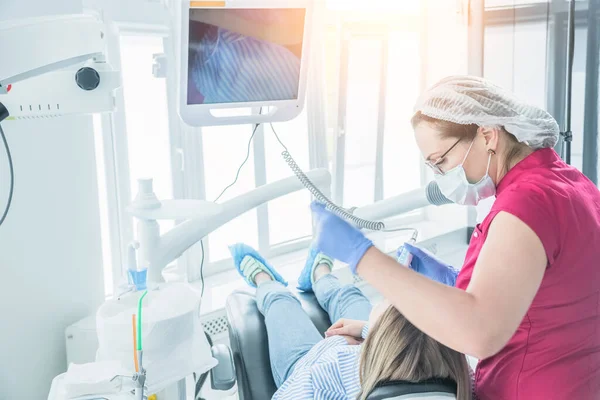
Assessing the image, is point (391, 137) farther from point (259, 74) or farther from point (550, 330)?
point (550, 330)

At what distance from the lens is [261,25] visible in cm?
181

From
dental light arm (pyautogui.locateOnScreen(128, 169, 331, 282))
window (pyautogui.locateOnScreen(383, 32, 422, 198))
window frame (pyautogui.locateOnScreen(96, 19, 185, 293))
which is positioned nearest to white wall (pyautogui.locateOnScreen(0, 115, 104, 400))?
window frame (pyautogui.locateOnScreen(96, 19, 185, 293))

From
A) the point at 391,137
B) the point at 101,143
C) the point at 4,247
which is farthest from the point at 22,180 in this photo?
the point at 391,137

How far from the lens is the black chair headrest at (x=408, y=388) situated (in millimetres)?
1201

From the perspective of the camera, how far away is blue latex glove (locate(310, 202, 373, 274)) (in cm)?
114

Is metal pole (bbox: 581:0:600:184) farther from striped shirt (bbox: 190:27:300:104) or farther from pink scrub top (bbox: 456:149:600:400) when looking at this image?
pink scrub top (bbox: 456:149:600:400)

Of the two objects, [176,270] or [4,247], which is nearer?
[4,247]

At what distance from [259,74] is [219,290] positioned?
1.17 m

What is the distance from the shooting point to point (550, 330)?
1.17 m

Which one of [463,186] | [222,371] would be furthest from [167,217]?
[463,186]

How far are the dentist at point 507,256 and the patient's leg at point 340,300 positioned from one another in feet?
2.33

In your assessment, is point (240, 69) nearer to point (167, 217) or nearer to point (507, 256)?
point (167, 217)

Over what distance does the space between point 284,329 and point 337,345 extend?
0.23 meters

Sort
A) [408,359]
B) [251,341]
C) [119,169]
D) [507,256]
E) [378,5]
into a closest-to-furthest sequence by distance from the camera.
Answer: [507,256] → [408,359] → [251,341] → [119,169] → [378,5]
